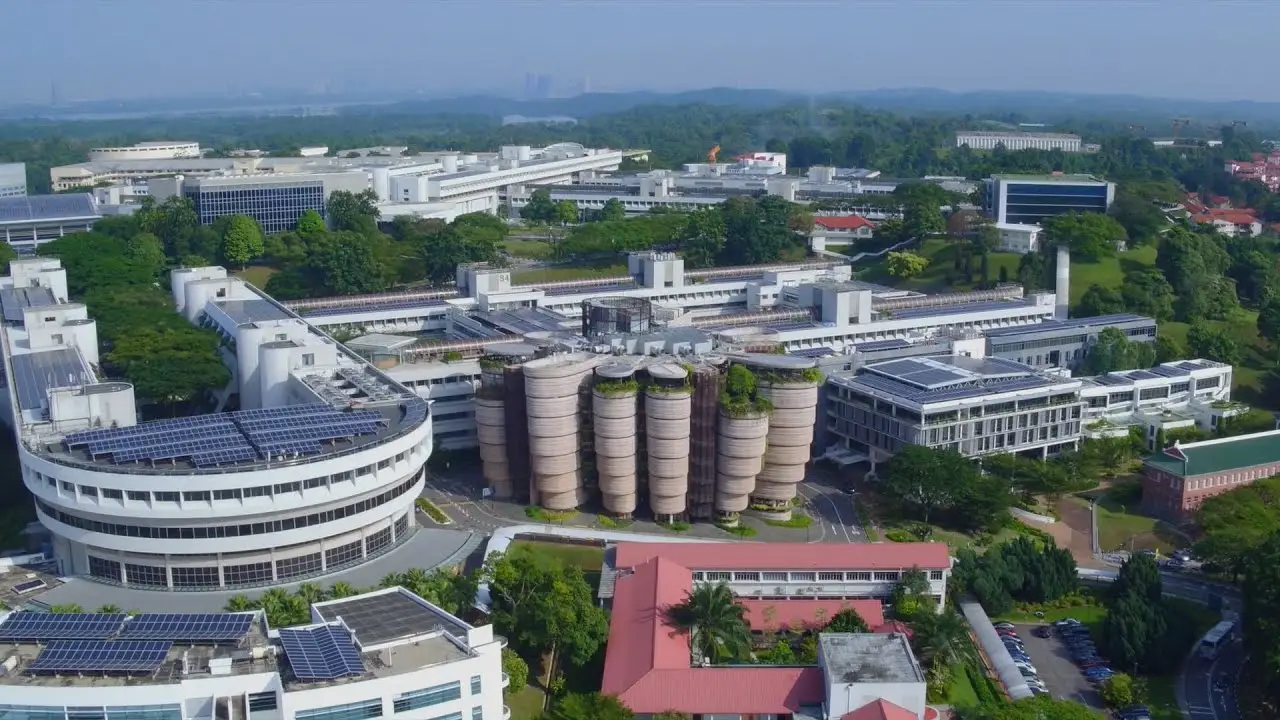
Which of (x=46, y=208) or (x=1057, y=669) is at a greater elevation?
(x=46, y=208)

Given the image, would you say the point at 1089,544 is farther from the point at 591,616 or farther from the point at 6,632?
the point at 6,632

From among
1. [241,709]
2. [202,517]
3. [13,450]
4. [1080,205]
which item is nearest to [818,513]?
[202,517]

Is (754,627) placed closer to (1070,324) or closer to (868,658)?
(868,658)

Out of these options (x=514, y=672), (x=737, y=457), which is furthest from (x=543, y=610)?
(x=737, y=457)

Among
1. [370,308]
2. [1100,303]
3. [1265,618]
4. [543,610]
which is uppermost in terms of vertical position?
[370,308]

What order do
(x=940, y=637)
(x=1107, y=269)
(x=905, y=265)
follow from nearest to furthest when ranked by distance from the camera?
(x=940, y=637)
(x=1107, y=269)
(x=905, y=265)

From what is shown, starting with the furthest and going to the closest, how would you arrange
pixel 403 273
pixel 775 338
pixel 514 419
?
pixel 403 273
pixel 775 338
pixel 514 419
